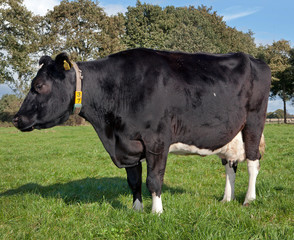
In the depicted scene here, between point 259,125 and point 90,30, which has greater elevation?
point 90,30

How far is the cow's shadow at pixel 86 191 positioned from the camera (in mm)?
5594

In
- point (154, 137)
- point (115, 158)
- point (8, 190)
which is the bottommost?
point (8, 190)

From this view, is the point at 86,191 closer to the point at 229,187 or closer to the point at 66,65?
the point at 229,187

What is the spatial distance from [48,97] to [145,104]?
53.8 inches

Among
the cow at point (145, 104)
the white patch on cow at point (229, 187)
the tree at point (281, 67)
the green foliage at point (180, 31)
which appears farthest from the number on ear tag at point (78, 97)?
the tree at point (281, 67)

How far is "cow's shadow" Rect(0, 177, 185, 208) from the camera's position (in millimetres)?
5594

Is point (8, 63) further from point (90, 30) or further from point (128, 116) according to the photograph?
point (128, 116)

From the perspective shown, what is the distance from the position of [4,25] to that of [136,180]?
116ft

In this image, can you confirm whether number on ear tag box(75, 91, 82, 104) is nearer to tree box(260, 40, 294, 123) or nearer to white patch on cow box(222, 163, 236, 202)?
white patch on cow box(222, 163, 236, 202)

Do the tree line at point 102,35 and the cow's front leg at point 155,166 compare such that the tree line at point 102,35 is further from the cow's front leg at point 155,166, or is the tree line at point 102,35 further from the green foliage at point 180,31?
the cow's front leg at point 155,166

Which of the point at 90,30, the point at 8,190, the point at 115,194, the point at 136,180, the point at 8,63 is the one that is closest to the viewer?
the point at 136,180

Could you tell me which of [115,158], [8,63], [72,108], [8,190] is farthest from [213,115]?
[8,63]

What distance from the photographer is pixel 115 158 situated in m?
4.23

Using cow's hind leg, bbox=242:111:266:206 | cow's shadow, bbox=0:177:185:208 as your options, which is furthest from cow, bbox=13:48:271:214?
cow's shadow, bbox=0:177:185:208
